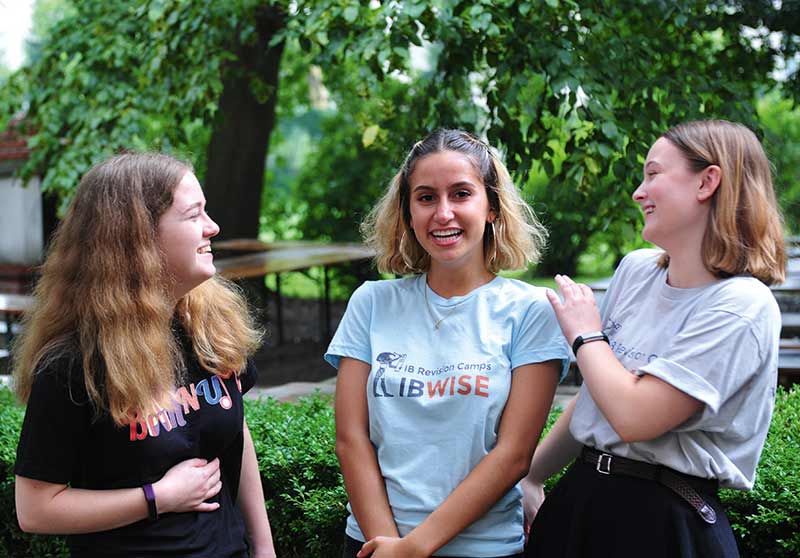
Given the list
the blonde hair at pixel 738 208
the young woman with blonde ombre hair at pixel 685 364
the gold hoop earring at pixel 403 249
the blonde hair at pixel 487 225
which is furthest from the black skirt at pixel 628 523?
the gold hoop earring at pixel 403 249

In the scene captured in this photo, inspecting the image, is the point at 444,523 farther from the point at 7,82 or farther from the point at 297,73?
the point at 297,73

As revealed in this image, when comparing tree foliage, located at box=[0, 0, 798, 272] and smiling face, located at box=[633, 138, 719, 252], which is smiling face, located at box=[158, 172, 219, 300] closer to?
smiling face, located at box=[633, 138, 719, 252]

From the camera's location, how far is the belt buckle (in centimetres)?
228

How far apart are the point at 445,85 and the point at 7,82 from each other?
5525 mm

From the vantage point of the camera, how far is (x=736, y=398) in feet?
7.01

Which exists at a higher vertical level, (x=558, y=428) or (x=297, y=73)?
(x=297, y=73)

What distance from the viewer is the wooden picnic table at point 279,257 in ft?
27.8

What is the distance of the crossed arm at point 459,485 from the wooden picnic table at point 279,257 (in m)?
5.39

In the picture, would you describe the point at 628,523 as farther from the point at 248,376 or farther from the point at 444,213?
the point at 248,376

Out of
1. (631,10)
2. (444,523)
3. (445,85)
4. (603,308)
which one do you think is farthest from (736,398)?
(631,10)

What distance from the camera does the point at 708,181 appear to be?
7.29 ft

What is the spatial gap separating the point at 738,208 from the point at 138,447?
1.56 metres

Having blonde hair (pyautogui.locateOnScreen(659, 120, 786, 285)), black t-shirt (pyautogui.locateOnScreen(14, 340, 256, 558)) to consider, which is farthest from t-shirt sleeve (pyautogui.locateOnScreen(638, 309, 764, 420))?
black t-shirt (pyautogui.locateOnScreen(14, 340, 256, 558))

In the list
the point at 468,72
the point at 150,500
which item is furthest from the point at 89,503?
the point at 468,72
